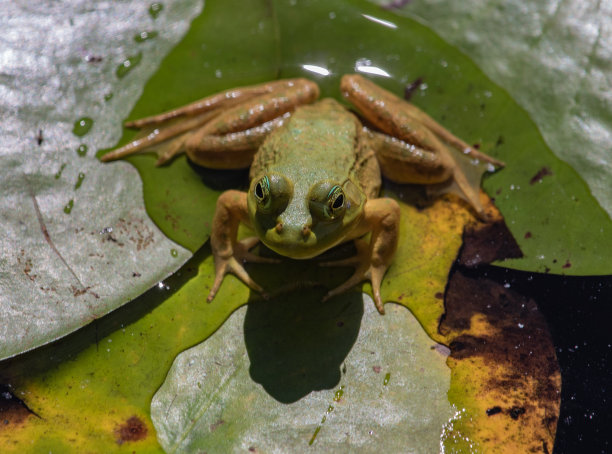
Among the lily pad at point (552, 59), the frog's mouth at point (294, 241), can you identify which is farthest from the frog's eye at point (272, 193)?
the lily pad at point (552, 59)

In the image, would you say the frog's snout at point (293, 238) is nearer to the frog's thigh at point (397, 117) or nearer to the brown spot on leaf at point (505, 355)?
the brown spot on leaf at point (505, 355)

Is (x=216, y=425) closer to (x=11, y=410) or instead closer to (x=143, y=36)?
(x=11, y=410)

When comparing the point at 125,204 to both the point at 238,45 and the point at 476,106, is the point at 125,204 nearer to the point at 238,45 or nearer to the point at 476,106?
the point at 238,45

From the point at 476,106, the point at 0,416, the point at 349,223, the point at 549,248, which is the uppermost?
the point at 476,106

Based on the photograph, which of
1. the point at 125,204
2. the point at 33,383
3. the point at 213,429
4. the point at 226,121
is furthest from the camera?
the point at 226,121

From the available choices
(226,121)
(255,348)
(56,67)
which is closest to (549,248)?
(255,348)

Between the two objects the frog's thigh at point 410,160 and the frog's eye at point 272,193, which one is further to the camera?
the frog's thigh at point 410,160
